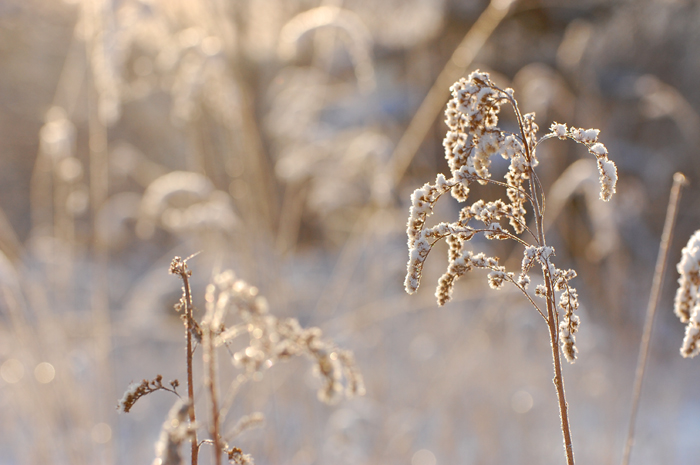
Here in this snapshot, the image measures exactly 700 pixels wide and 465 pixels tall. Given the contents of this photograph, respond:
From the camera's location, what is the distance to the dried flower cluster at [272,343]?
0.65 meters

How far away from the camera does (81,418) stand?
→ 6.18 ft

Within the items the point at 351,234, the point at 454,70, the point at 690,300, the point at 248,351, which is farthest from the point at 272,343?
the point at 351,234

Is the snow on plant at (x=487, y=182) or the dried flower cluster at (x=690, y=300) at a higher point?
the snow on plant at (x=487, y=182)

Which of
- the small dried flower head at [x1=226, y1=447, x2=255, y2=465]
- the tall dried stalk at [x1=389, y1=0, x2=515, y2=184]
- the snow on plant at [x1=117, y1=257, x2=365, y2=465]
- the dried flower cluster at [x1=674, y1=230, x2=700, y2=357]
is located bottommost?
the small dried flower head at [x1=226, y1=447, x2=255, y2=465]

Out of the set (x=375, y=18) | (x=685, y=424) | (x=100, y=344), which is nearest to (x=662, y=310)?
(x=685, y=424)

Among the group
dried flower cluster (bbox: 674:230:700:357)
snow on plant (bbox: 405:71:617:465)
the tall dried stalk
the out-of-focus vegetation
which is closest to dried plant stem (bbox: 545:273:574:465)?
snow on plant (bbox: 405:71:617:465)

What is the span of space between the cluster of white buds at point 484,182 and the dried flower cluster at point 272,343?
0.21 m

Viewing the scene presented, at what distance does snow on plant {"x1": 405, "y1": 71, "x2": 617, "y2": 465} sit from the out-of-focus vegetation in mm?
824

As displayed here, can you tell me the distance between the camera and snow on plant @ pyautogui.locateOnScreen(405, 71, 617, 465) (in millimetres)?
504

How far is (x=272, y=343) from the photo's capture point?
2.29 ft

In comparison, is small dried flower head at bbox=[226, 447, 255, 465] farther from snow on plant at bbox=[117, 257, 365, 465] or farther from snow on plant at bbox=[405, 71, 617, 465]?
snow on plant at bbox=[405, 71, 617, 465]

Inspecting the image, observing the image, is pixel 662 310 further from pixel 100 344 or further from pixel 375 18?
pixel 100 344

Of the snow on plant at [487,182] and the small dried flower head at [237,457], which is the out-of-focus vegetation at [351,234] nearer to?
the small dried flower head at [237,457]

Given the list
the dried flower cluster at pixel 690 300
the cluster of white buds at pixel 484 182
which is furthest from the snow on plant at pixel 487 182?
the dried flower cluster at pixel 690 300
